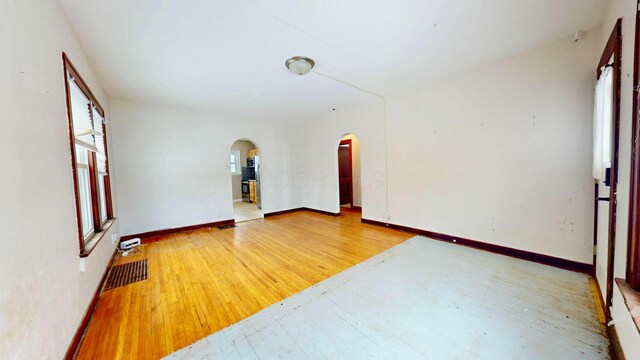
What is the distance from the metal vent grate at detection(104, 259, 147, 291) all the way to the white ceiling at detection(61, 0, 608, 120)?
2.55 m

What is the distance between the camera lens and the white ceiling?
1.85 m

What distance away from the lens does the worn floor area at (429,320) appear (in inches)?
58.0

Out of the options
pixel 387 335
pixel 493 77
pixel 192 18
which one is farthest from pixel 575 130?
pixel 192 18

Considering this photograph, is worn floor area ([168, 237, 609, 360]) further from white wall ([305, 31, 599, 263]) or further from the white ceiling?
the white ceiling

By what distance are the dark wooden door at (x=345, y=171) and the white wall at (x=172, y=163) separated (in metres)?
2.30

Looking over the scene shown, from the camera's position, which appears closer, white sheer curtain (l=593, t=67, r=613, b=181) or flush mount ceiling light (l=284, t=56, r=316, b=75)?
white sheer curtain (l=593, t=67, r=613, b=181)

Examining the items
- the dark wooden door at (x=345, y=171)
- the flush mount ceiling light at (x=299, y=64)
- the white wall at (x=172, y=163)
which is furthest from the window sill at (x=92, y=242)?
the dark wooden door at (x=345, y=171)

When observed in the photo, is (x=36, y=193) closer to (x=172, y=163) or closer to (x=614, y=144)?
(x=172, y=163)

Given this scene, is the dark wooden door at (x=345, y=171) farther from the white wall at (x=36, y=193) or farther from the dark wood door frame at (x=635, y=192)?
the white wall at (x=36, y=193)

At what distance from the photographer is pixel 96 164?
277 centimetres

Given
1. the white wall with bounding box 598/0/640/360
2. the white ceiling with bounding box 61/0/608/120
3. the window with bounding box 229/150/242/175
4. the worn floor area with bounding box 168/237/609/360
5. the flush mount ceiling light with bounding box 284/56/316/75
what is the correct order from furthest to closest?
1. the window with bounding box 229/150/242/175
2. the flush mount ceiling light with bounding box 284/56/316/75
3. the white ceiling with bounding box 61/0/608/120
4. the worn floor area with bounding box 168/237/609/360
5. the white wall with bounding box 598/0/640/360

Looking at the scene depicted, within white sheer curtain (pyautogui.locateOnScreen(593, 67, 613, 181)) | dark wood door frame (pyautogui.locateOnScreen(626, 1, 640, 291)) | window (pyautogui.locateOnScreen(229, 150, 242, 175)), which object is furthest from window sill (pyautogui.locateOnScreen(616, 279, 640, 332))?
window (pyautogui.locateOnScreen(229, 150, 242, 175))

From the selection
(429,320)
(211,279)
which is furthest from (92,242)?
(429,320)

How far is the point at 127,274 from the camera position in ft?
8.87
